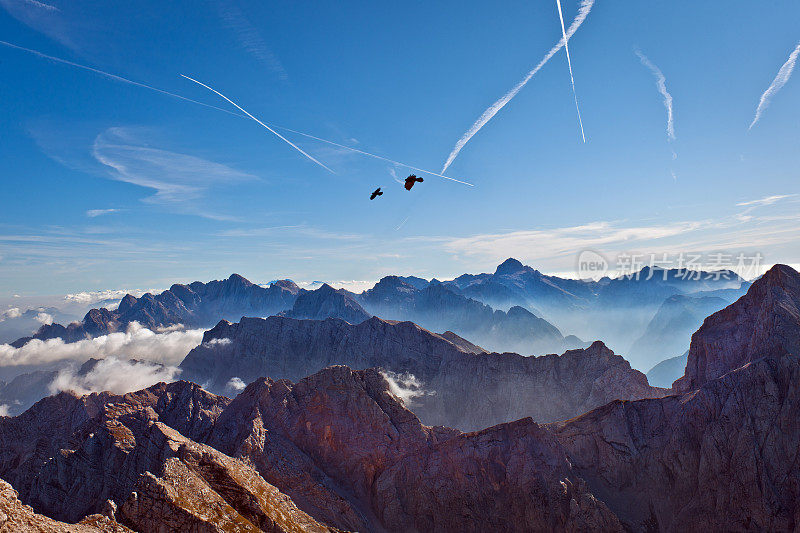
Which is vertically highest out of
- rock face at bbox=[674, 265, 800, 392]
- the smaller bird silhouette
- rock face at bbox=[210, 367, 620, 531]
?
the smaller bird silhouette

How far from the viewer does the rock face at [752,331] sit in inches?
4301

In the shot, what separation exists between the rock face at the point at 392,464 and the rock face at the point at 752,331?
6237 cm

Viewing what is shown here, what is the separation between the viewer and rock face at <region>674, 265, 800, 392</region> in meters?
109

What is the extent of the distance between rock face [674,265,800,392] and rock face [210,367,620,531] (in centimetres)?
6237

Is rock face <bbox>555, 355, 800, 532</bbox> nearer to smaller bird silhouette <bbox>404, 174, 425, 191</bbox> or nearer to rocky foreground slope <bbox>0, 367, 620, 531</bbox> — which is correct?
rocky foreground slope <bbox>0, 367, 620, 531</bbox>

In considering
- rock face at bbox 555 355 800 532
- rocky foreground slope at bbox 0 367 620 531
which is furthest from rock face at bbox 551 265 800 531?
rocky foreground slope at bbox 0 367 620 531

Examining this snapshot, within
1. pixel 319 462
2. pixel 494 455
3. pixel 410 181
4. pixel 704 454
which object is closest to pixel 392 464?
pixel 319 462

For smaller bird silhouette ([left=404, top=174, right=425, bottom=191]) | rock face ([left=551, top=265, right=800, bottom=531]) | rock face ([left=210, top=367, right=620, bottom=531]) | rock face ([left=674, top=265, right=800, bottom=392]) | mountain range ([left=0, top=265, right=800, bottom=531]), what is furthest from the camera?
rock face ([left=674, top=265, right=800, bottom=392])

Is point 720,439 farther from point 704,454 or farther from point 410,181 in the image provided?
point 410,181

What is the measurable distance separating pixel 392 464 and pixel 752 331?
12081 cm

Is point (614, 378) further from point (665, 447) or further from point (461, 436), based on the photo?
point (461, 436)

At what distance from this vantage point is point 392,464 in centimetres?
12756

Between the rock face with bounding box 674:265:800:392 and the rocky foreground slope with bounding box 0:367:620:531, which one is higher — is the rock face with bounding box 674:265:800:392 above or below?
above

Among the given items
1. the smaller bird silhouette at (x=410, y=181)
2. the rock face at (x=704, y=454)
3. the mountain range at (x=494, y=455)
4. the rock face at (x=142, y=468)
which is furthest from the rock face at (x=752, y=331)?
the rock face at (x=142, y=468)
